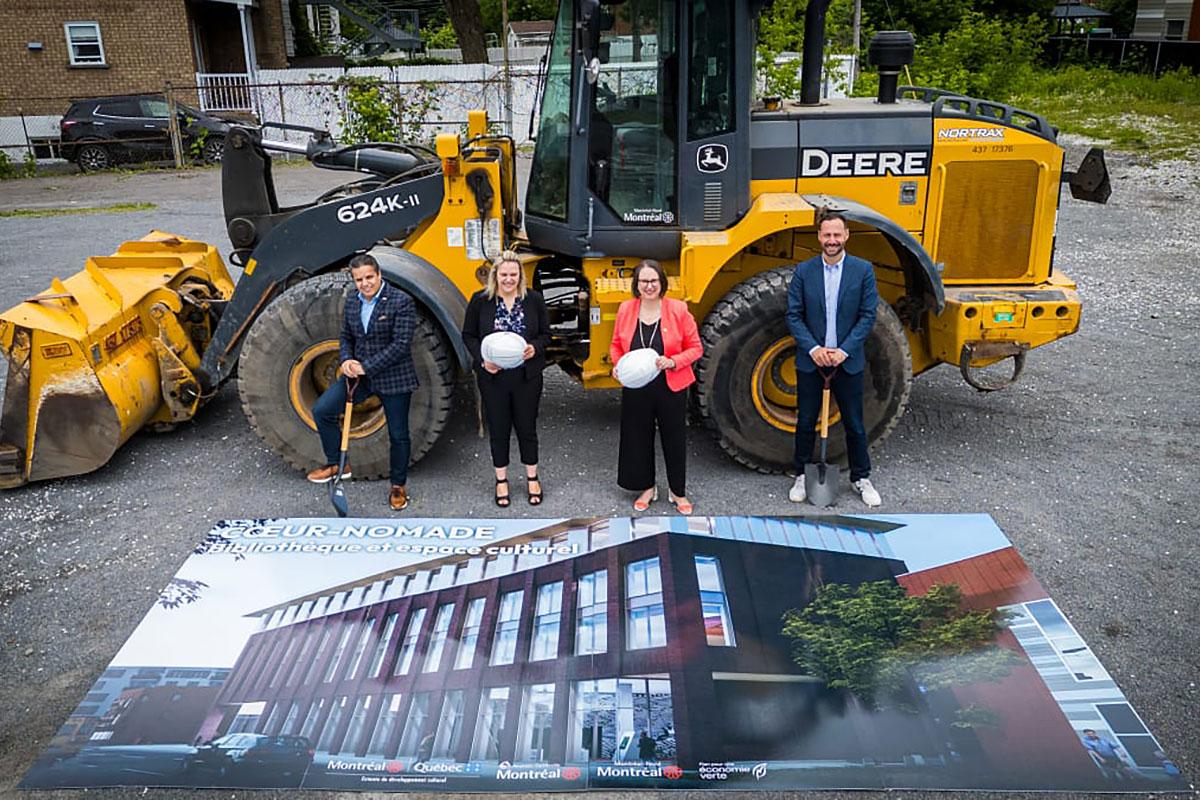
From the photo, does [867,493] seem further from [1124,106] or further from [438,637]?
[1124,106]

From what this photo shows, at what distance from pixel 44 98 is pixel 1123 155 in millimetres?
20558

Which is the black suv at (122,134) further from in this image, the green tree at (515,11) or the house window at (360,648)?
the green tree at (515,11)

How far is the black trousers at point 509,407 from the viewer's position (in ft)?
18.3

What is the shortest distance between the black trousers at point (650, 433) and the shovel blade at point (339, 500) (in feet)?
4.97

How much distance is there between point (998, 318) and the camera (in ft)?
19.2

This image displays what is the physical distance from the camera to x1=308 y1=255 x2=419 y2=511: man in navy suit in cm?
545

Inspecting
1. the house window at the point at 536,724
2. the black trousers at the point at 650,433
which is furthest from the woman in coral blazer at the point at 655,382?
the house window at the point at 536,724

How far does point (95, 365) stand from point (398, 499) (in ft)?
6.21

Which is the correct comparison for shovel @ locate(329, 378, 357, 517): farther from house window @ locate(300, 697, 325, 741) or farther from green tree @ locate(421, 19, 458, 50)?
green tree @ locate(421, 19, 458, 50)

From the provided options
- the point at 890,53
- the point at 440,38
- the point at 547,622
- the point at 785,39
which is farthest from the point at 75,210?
the point at 440,38

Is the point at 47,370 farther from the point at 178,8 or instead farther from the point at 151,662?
the point at 178,8

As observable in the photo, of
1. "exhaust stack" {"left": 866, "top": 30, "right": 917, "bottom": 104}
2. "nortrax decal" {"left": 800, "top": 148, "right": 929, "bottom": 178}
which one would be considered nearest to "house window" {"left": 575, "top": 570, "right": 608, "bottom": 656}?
"nortrax decal" {"left": 800, "top": 148, "right": 929, "bottom": 178}

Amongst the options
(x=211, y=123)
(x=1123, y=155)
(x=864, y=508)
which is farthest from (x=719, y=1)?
(x=1123, y=155)

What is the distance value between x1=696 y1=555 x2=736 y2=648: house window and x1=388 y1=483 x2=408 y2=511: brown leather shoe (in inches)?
67.3
